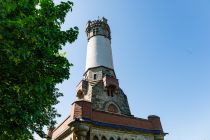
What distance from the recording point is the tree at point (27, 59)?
8773 millimetres

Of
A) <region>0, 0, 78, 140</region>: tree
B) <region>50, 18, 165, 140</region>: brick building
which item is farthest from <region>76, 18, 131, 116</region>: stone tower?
<region>0, 0, 78, 140</region>: tree

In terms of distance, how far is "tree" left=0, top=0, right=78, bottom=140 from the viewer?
8.77 meters

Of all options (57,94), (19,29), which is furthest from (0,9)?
(57,94)

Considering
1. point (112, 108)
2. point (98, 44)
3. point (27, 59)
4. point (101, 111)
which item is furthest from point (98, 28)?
point (27, 59)

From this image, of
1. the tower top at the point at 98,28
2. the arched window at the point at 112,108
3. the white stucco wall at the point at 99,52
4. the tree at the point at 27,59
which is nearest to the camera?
the tree at the point at 27,59

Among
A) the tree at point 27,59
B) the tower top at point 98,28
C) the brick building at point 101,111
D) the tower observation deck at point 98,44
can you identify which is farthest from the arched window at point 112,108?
the tree at point 27,59

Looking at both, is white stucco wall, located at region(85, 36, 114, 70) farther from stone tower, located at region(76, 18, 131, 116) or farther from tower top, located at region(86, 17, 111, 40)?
tower top, located at region(86, 17, 111, 40)

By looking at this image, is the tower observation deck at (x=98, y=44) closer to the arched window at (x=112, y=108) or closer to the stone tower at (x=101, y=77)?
the stone tower at (x=101, y=77)

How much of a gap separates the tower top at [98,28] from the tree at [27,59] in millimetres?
22794

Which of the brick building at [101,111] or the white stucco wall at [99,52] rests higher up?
the white stucco wall at [99,52]

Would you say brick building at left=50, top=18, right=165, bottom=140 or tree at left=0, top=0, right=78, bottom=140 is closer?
tree at left=0, top=0, right=78, bottom=140

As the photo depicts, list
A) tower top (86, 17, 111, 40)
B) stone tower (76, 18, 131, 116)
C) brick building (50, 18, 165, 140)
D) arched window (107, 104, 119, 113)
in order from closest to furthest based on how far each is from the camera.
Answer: brick building (50, 18, 165, 140) < arched window (107, 104, 119, 113) < stone tower (76, 18, 131, 116) < tower top (86, 17, 111, 40)

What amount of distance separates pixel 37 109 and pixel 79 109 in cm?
963

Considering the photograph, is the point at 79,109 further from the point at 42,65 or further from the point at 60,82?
the point at 42,65
